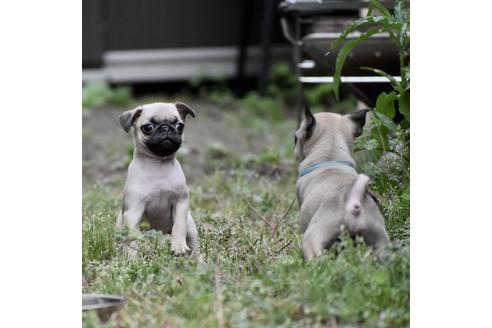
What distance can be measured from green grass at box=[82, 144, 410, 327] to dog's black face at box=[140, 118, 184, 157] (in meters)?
0.36

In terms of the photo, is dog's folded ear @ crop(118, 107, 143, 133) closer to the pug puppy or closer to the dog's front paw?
the pug puppy

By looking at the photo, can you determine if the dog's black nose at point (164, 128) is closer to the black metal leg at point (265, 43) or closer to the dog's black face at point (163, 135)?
the dog's black face at point (163, 135)

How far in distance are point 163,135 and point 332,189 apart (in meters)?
0.77

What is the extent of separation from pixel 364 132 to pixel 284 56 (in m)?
6.86

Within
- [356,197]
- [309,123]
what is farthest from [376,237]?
[309,123]

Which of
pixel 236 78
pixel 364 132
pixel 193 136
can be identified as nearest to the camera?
pixel 364 132

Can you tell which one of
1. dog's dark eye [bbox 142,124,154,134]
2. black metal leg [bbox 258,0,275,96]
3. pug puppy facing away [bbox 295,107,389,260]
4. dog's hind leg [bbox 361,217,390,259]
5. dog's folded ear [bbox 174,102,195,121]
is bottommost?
black metal leg [bbox 258,0,275,96]

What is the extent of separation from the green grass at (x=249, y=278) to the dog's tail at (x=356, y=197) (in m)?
0.14

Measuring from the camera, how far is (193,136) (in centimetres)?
829

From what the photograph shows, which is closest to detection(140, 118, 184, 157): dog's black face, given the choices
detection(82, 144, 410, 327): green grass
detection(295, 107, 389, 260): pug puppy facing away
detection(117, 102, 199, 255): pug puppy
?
detection(117, 102, 199, 255): pug puppy

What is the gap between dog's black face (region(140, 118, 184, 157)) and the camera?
395cm
